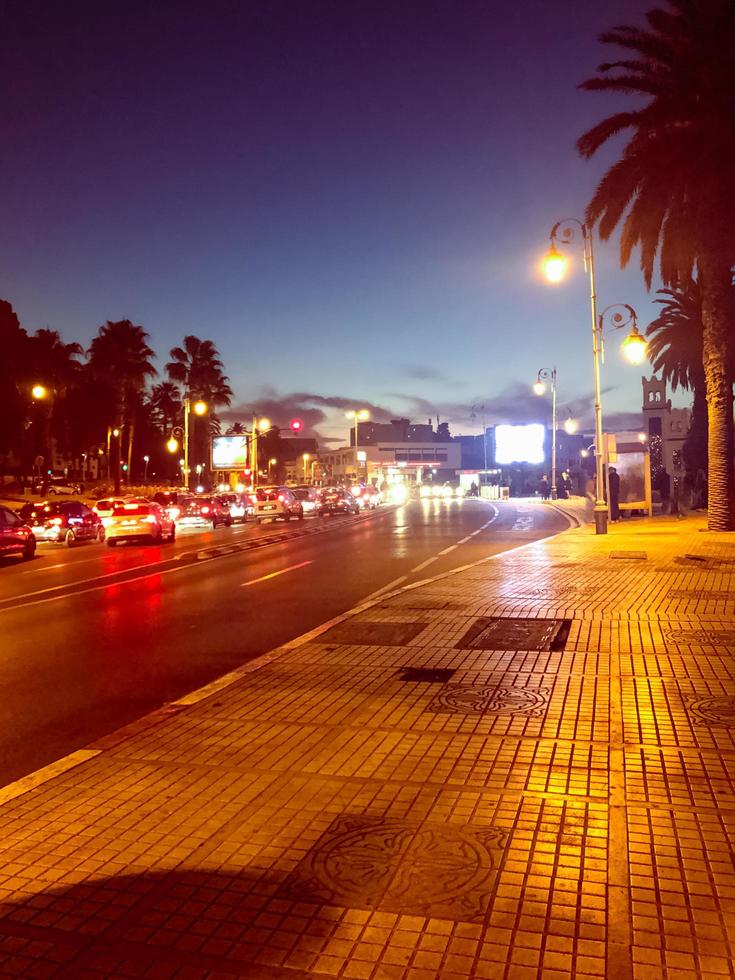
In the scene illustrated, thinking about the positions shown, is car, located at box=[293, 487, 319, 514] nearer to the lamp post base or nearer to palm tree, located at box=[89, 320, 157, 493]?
palm tree, located at box=[89, 320, 157, 493]

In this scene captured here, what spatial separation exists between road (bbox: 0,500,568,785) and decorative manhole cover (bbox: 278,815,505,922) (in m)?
2.76

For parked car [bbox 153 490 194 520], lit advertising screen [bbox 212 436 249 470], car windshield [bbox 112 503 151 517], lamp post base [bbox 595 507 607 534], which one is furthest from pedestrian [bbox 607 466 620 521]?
lit advertising screen [bbox 212 436 249 470]

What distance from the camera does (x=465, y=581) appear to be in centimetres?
1537

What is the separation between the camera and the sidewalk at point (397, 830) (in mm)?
3416

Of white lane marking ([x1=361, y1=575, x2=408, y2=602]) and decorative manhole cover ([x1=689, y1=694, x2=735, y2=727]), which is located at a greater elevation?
decorative manhole cover ([x1=689, y1=694, x2=735, y2=727])

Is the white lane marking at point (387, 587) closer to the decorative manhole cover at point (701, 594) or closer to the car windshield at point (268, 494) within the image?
the decorative manhole cover at point (701, 594)

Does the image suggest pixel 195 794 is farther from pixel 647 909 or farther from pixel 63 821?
pixel 647 909

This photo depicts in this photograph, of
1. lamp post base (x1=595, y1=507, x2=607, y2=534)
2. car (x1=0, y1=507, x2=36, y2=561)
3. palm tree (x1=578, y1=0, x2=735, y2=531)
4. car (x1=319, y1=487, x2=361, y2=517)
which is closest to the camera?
palm tree (x1=578, y1=0, x2=735, y2=531)

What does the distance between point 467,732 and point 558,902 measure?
2504 mm

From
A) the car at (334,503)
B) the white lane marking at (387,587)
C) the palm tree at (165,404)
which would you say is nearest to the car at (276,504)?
the car at (334,503)

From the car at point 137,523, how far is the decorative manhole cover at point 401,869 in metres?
25.5

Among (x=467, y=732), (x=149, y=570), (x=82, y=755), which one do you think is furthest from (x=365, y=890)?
(x=149, y=570)

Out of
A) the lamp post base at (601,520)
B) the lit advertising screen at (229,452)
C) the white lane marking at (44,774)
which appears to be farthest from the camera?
the lit advertising screen at (229,452)

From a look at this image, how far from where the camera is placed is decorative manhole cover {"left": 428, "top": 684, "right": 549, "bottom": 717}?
6805mm
